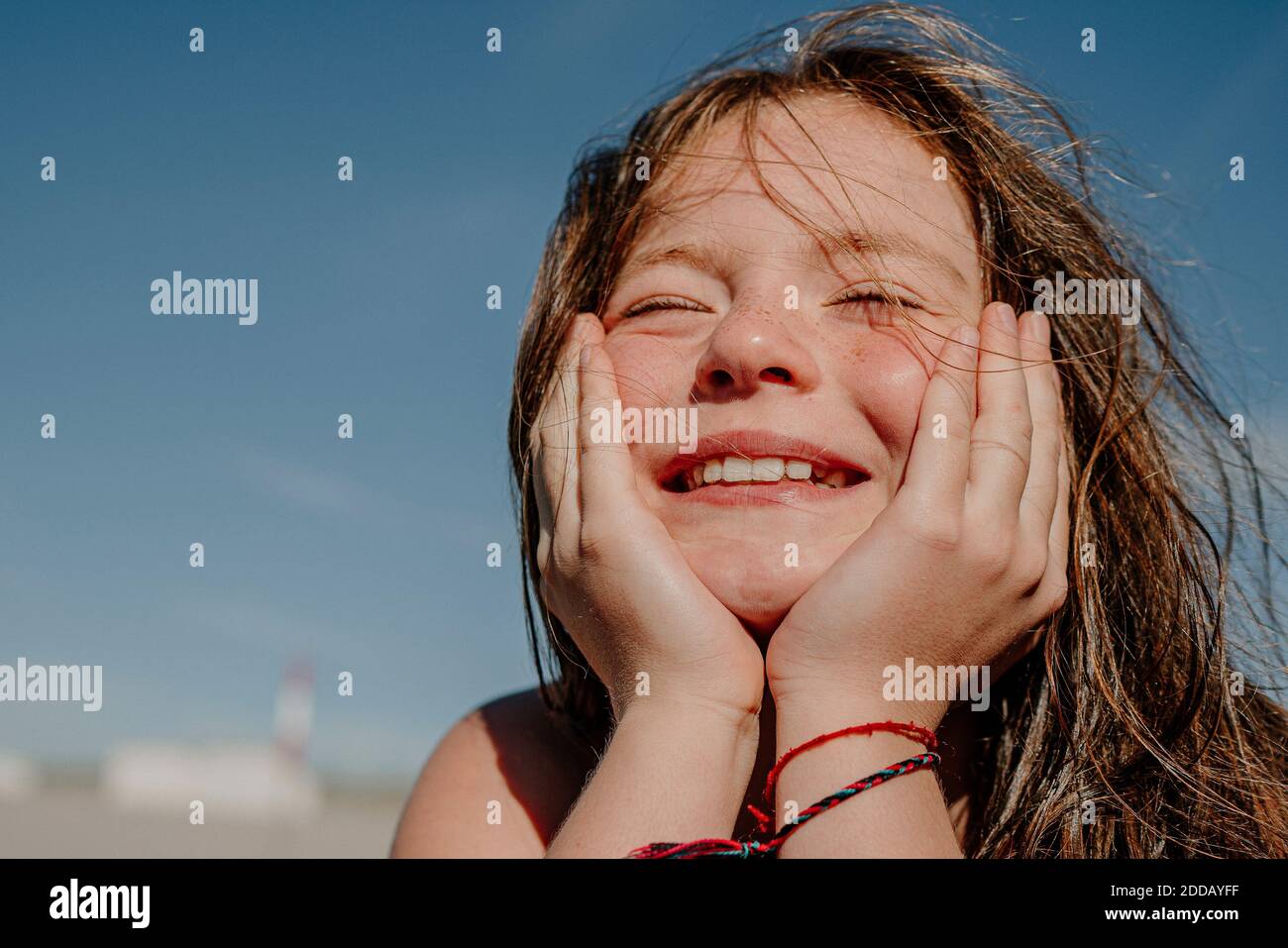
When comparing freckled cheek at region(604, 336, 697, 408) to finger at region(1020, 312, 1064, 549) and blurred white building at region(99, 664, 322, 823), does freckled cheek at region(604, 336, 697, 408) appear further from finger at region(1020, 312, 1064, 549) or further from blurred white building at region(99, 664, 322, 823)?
blurred white building at region(99, 664, 322, 823)

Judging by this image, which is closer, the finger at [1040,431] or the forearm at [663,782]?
the forearm at [663,782]

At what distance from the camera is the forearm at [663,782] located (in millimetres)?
2451

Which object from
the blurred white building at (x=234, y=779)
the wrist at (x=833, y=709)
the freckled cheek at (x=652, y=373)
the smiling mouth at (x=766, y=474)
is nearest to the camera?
the wrist at (x=833, y=709)

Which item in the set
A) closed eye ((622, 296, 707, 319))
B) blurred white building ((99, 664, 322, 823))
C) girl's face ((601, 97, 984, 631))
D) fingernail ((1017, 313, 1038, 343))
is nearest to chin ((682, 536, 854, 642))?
girl's face ((601, 97, 984, 631))

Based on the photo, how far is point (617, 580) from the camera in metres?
2.87

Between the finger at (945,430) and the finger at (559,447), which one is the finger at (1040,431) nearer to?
the finger at (945,430)

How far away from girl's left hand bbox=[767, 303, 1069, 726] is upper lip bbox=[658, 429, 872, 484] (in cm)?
21

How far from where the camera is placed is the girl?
8.77ft

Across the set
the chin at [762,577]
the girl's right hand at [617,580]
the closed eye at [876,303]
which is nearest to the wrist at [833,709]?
the girl's right hand at [617,580]

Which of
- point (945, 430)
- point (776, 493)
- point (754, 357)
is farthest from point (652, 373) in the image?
point (945, 430)

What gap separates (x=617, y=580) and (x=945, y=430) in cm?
105

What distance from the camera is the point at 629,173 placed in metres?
3.80
